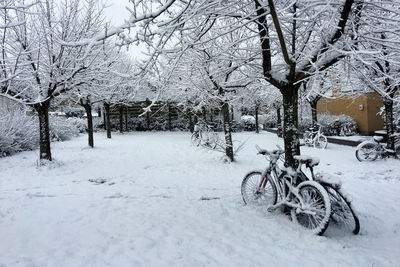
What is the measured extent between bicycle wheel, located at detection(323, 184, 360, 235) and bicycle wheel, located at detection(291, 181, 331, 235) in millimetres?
280

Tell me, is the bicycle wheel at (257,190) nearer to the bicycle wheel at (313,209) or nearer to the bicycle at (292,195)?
the bicycle at (292,195)

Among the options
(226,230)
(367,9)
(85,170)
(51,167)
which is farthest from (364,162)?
(51,167)

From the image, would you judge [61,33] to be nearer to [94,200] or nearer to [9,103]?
[94,200]

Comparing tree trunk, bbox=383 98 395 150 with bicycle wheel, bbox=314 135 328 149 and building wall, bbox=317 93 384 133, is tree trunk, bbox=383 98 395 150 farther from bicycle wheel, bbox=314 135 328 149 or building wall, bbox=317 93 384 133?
building wall, bbox=317 93 384 133

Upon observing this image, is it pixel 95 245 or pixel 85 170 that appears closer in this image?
pixel 95 245

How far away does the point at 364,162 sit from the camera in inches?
312

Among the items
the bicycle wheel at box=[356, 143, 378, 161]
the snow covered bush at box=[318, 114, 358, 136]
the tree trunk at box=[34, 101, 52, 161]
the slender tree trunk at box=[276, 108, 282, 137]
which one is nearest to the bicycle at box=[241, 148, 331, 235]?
the bicycle wheel at box=[356, 143, 378, 161]

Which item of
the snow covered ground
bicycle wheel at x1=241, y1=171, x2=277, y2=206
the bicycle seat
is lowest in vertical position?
the snow covered ground

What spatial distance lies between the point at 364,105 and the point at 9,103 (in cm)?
1948

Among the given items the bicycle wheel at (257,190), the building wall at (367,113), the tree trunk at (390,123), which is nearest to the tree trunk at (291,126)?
the bicycle wheel at (257,190)

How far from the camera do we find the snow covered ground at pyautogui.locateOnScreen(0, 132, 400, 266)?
2.69 metres

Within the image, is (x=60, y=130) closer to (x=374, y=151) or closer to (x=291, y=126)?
(x=291, y=126)

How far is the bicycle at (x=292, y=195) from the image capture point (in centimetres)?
314

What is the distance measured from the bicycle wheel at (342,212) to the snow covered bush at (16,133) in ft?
36.0
